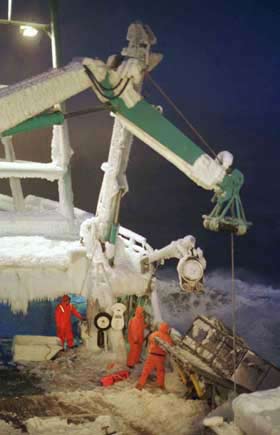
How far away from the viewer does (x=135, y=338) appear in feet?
32.7

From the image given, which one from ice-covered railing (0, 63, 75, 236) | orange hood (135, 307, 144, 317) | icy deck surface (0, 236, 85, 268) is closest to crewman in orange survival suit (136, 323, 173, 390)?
orange hood (135, 307, 144, 317)

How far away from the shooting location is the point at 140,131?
799 centimetres

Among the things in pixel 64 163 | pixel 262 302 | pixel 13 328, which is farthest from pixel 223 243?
pixel 64 163

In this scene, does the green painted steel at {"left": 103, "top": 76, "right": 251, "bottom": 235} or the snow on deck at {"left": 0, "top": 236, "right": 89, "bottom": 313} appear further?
the snow on deck at {"left": 0, "top": 236, "right": 89, "bottom": 313}

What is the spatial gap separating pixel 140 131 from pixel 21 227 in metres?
6.21

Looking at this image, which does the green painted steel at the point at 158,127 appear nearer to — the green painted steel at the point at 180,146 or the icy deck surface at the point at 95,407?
the green painted steel at the point at 180,146

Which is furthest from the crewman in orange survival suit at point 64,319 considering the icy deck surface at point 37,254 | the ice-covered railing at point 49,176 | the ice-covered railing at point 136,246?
the ice-covered railing at point 49,176

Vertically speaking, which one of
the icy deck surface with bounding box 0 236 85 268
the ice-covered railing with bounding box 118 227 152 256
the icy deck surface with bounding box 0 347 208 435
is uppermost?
the ice-covered railing with bounding box 118 227 152 256

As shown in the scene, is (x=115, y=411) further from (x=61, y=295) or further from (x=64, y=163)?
(x=64, y=163)

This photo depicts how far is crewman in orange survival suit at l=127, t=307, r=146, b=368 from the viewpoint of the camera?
32.7 ft

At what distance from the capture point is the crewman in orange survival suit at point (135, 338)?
9.97m

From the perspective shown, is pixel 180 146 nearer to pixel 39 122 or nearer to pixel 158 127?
pixel 158 127

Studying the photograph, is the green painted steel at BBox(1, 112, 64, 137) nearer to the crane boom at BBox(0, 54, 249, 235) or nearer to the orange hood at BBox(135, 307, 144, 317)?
the crane boom at BBox(0, 54, 249, 235)

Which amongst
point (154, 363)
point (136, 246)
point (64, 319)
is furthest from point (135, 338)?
point (136, 246)
